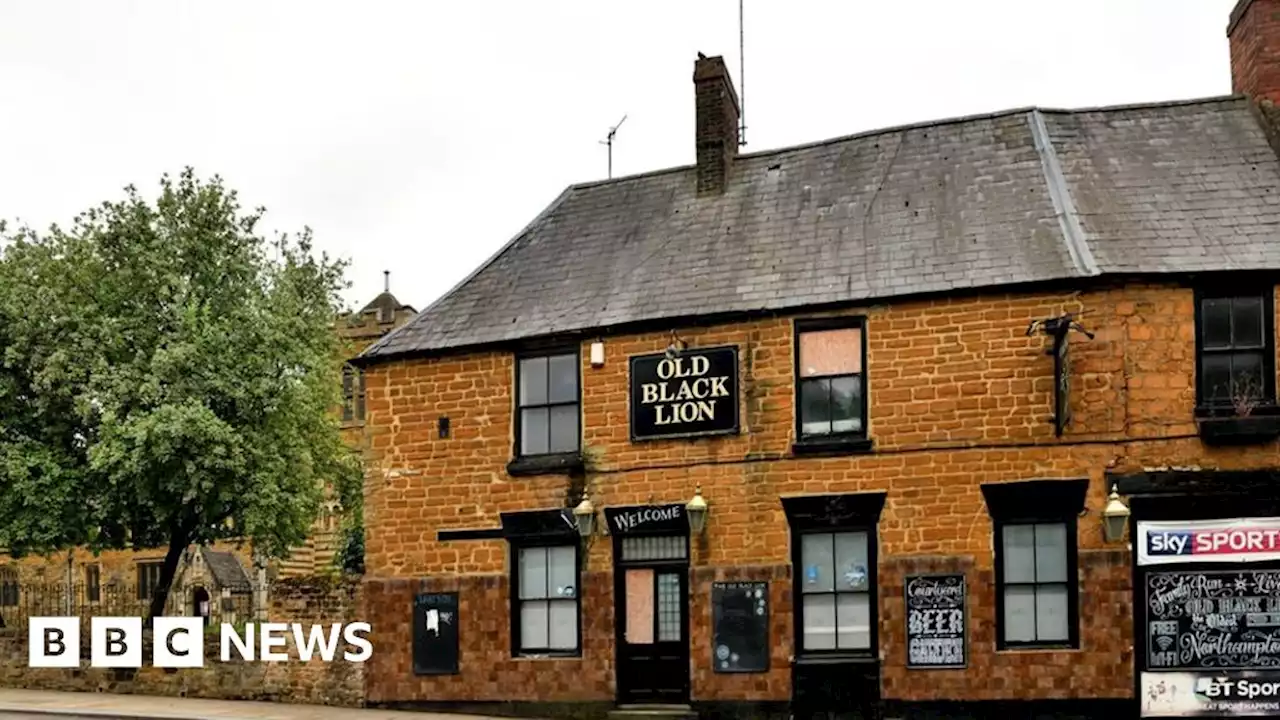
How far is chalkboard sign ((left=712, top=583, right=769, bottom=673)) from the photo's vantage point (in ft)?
61.5

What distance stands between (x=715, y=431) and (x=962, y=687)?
4469mm

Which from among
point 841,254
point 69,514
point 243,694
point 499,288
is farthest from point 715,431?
point 69,514

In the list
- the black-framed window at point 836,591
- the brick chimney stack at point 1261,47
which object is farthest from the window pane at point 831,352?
the brick chimney stack at point 1261,47

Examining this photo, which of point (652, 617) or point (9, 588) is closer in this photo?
point (652, 617)

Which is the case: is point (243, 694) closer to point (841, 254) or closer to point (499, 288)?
point (499, 288)

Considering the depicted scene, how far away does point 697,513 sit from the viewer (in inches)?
743

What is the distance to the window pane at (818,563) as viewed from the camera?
61.2ft

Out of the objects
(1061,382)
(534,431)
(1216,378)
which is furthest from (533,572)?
(1216,378)

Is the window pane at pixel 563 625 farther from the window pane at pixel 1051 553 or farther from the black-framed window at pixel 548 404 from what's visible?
the window pane at pixel 1051 553

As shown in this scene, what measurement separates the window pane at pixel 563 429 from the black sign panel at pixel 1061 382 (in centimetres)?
643

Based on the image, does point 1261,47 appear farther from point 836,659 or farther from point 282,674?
point 282,674

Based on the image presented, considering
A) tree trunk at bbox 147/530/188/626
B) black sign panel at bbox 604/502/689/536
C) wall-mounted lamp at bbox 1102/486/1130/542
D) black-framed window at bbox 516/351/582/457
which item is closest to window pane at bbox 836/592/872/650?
black sign panel at bbox 604/502/689/536

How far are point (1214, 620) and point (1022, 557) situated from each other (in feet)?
7.47

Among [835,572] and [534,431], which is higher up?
[534,431]
